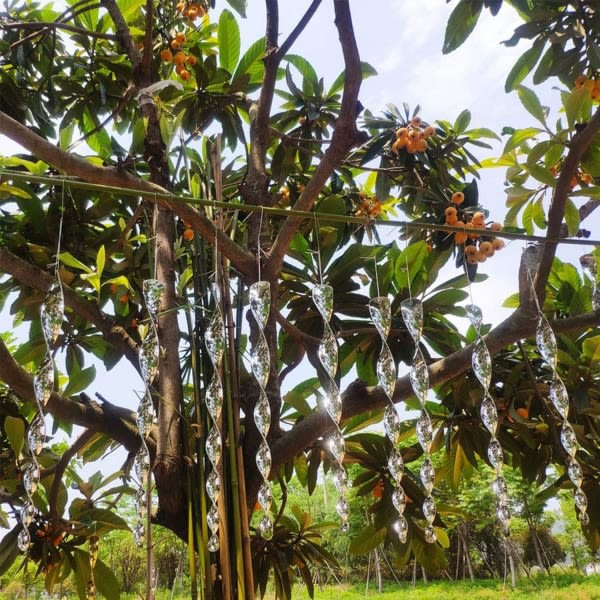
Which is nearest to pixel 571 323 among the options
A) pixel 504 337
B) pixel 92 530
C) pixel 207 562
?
pixel 504 337

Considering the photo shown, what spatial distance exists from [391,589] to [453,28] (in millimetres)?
5271

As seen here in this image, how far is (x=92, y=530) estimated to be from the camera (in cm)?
110

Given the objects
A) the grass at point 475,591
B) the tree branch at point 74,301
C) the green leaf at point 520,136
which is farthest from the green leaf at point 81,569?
the grass at point 475,591

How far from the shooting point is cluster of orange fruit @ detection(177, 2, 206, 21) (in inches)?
63.9

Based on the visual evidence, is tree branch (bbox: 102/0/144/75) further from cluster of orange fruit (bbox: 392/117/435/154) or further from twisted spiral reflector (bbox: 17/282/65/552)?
twisted spiral reflector (bbox: 17/282/65/552)

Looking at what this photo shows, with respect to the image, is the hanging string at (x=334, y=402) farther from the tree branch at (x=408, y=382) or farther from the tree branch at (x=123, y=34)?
the tree branch at (x=123, y=34)

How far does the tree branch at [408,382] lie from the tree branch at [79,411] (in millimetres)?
246

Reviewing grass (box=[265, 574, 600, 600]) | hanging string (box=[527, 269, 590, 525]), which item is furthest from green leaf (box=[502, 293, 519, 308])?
grass (box=[265, 574, 600, 600])

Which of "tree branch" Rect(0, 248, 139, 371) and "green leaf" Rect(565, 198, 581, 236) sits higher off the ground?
"green leaf" Rect(565, 198, 581, 236)

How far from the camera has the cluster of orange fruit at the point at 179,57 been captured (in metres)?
1.48

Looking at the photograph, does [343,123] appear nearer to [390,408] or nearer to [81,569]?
[390,408]

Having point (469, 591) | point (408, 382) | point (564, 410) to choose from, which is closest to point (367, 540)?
point (408, 382)

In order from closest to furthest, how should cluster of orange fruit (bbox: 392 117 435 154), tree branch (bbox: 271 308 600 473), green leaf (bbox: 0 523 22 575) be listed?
tree branch (bbox: 271 308 600 473) → green leaf (bbox: 0 523 22 575) → cluster of orange fruit (bbox: 392 117 435 154)

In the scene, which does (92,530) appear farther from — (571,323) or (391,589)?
(391,589)
